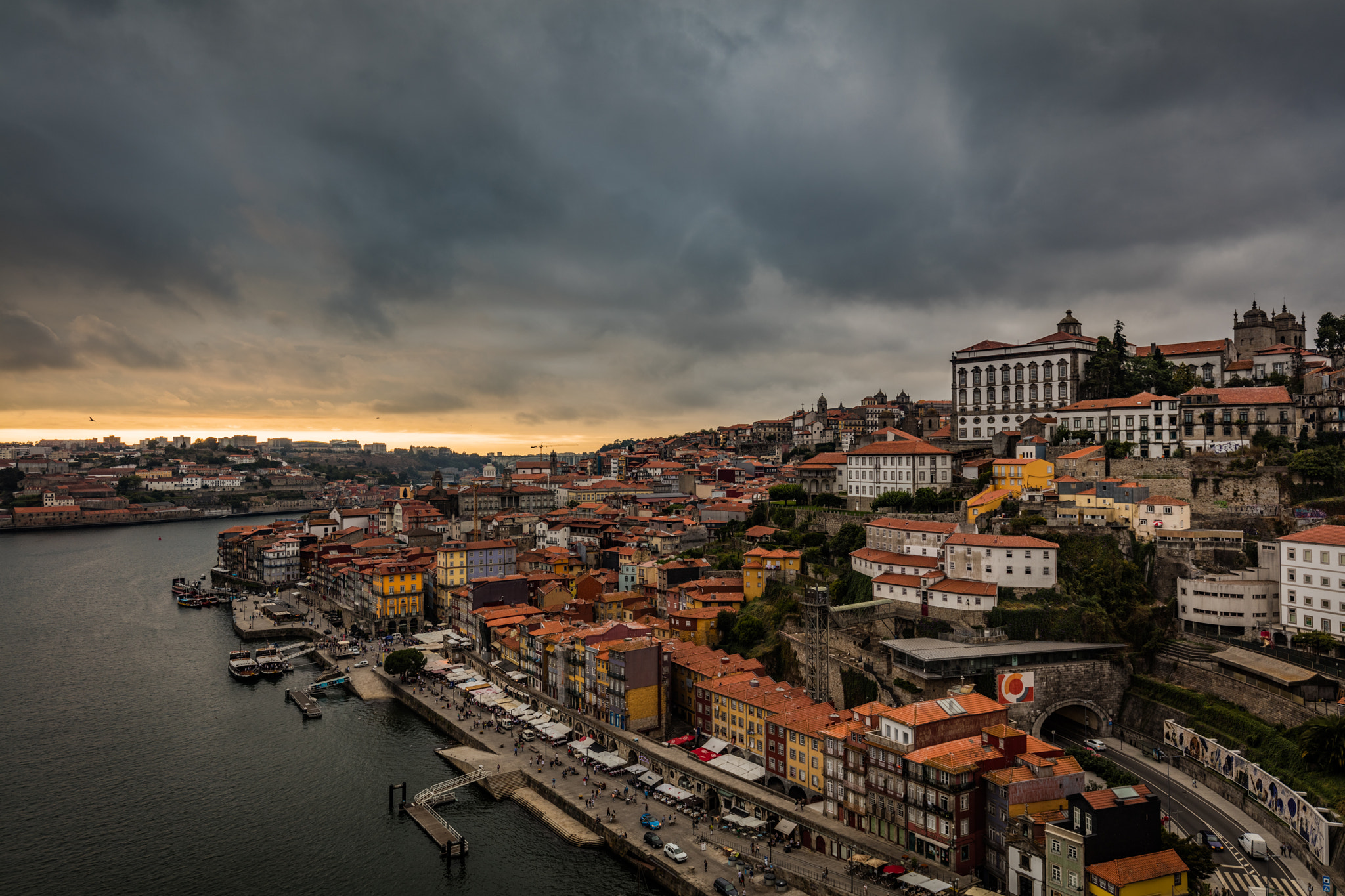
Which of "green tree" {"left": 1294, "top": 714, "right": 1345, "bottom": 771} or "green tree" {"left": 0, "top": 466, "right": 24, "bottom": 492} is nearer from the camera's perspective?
"green tree" {"left": 1294, "top": 714, "right": 1345, "bottom": 771}

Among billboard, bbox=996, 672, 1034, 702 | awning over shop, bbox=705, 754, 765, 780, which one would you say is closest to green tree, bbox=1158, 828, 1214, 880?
billboard, bbox=996, 672, 1034, 702

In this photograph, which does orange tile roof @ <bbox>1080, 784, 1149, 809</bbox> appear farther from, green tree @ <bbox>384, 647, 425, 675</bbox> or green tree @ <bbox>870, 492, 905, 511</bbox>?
green tree @ <bbox>384, 647, 425, 675</bbox>

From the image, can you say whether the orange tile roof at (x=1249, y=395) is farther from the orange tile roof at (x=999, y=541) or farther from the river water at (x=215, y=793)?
the river water at (x=215, y=793)

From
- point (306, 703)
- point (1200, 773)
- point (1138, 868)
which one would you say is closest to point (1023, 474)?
point (1200, 773)

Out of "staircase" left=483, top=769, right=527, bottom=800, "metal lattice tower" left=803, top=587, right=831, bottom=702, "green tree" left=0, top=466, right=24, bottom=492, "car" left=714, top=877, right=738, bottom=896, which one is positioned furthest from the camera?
"green tree" left=0, top=466, right=24, bottom=492

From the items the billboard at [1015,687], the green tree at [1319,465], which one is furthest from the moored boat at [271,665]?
the green tree at [1319,465]

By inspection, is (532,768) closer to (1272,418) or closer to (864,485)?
(864,485)

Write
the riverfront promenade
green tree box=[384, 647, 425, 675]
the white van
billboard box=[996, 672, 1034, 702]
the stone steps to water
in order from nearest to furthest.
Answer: the white van
the riverfront promenade
the stone steps to water
billboard box=[996, 672, 1034, 702]
green tree box=[384, 647, 425, 675]
